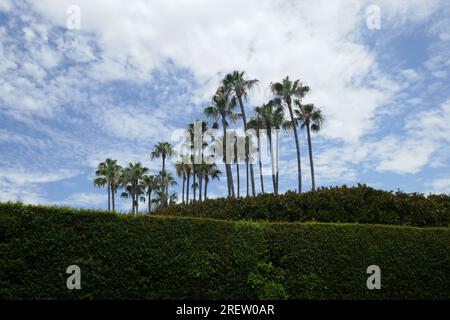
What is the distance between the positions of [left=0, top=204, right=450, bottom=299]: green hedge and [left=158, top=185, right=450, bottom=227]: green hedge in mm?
3893

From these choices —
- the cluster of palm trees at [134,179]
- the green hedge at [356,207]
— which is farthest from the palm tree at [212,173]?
the green hedge at [356,207]

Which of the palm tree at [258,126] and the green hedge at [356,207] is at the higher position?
the palm tree at [258,126]

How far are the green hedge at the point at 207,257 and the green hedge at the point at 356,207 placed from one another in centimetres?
389

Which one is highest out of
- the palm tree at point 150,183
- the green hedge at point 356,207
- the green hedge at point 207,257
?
the palm tree at point 150,183

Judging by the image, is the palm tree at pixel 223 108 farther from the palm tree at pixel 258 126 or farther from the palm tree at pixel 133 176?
the palm tree at pixel 133 176

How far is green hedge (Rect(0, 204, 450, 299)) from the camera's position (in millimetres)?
11078

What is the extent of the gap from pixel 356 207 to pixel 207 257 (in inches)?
412

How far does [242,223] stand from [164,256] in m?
2.91

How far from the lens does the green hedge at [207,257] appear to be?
11.1 metres

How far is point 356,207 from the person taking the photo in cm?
2080

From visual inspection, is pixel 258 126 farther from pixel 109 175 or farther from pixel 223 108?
pixel 109 175

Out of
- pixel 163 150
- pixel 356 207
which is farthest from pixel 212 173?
pixel 356 207

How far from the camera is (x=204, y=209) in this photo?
26.8 meters
